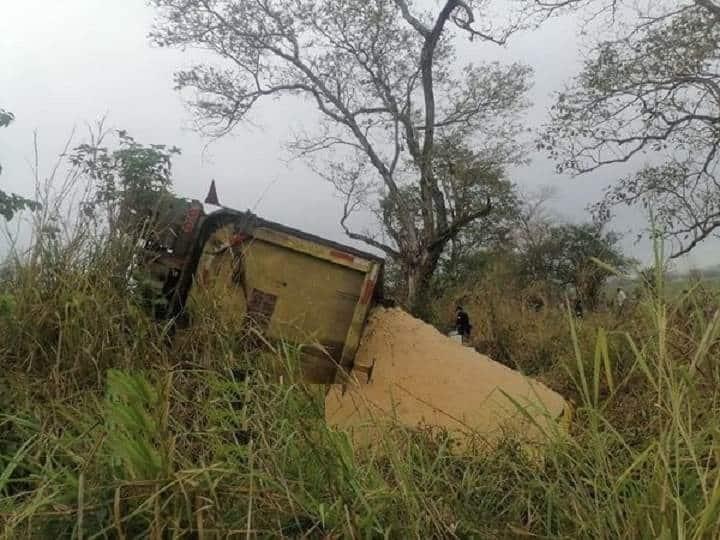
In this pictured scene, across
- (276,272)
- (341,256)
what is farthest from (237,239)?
(341,256)

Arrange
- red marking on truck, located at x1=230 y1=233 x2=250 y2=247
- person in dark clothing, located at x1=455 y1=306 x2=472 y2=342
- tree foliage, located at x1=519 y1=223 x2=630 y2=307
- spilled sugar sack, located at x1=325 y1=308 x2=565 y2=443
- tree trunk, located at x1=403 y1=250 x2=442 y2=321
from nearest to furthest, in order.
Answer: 1. spilled sugar sack, located at x1=325 y1=308 x2=565 y2=443
2. red marking on truck, located at x1=230 y1=233 x2=250 y2=247
3. person in dark clothing, located at x1=455 y1=306 x2=472 y2=342
4. tree trunk, located at x1=403 y1=250 x2=442 y2=321
5. tree foliage, located at x1=519 y1=223 x2=630 y2=307

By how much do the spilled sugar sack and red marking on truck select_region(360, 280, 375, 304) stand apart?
173mm

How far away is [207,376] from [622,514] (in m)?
1.75

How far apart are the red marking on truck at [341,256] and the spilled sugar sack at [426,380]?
44 centimetres

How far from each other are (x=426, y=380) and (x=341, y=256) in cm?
106

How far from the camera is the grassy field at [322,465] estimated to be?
Answer: 5.64 feet

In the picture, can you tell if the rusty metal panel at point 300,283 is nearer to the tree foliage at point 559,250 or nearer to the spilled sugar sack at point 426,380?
the spilled sugar sack at point 426,380

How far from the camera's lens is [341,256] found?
475 centimetres

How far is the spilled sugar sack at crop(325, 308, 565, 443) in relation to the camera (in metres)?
4.04

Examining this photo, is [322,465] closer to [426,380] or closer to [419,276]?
[426,380]

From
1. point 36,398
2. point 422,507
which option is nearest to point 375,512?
point 422,507

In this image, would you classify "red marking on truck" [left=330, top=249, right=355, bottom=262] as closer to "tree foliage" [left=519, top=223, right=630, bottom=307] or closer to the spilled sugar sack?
the spilled sugar sack

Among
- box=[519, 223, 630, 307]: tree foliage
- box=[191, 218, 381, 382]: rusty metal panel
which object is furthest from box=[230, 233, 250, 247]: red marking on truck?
box=[519, 223, 630, 307]: tree foliage

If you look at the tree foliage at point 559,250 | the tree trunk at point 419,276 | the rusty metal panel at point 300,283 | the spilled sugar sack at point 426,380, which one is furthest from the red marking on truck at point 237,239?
the tree foliage at point 559,250
